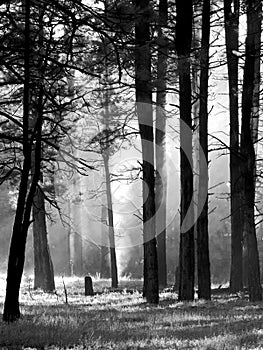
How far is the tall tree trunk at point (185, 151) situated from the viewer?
17219mm

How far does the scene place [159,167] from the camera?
28.3 meters

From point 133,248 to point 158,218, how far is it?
24980 millimetres

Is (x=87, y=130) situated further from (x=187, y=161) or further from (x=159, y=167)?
(x=187, y=161)

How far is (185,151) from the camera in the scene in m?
18.1

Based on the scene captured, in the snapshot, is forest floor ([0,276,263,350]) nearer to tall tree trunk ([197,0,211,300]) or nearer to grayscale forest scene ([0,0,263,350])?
grayscale forest scene ([0,0,263,350])

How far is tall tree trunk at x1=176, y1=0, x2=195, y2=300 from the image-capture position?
678 inches

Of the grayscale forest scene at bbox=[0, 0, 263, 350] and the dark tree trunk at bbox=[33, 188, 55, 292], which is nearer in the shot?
the grayscale forest scene at bbox=[0, 0, 263, 350]

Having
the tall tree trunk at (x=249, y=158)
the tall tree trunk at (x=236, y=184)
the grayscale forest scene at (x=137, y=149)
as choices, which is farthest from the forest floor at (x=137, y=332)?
the tall tree trunk at (x=236, y=184)

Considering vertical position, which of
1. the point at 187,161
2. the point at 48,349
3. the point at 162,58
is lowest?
the point at 48,349

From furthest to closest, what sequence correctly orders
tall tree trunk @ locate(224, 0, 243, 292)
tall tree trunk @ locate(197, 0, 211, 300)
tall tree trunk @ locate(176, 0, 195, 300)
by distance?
tall tree trunk @ locate(224, 0, 243, 292) < tall tree trunk @ locate(197, 0, 211, 300) < tall tree trunk @ locate(176, 0, 195, 300)

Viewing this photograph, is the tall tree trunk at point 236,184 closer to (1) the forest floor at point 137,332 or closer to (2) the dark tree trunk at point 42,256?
(2) the dark tree trunk at point 42,256

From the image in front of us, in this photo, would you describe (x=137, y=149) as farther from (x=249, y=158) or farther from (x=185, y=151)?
(x=249, y=158)

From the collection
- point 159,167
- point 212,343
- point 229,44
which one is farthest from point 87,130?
point 212,343

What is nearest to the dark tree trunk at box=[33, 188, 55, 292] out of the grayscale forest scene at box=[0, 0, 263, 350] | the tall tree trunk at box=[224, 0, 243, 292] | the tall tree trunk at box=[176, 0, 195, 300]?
the grayscale forest scene at box=[0, 0, 263, 350]
